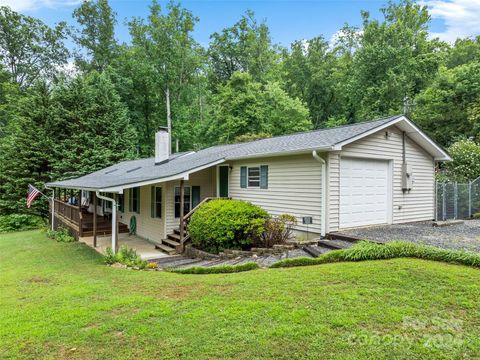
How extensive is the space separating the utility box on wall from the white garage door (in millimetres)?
663

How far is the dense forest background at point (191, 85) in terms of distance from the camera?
21.5m

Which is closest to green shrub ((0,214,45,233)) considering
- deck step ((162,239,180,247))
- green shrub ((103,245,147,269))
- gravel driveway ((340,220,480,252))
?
deck step ((162,239,180,247))

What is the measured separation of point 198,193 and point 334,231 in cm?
582

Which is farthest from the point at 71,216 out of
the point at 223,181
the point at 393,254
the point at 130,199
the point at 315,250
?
the point at 393,254

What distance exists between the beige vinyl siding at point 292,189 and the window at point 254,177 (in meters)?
0.15

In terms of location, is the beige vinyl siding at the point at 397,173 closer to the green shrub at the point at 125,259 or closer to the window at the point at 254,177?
the window at the point at 254,177

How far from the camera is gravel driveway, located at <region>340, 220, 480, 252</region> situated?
24.1 feet

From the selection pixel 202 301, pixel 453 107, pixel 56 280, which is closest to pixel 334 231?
pixel 202 301

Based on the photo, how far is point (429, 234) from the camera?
340 inches

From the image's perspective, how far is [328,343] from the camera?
3312 millimetres

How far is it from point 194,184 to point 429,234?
27.0ft

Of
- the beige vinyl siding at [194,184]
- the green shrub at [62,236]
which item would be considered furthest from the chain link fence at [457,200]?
the green shrub at [62,236]

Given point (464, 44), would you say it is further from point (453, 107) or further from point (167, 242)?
point (167, 242)

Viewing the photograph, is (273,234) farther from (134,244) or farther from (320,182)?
(134,244)
